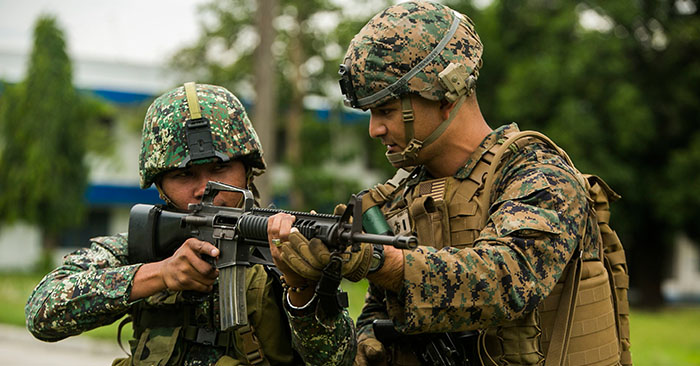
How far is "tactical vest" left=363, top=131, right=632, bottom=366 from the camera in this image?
9.15 feet

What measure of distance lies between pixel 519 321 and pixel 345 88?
1.10 meters

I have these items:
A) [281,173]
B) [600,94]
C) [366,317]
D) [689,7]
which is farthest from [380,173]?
[366,317]

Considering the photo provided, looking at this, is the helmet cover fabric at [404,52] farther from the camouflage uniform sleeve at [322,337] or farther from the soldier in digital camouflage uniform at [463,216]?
the camouflage uniform sleeve at [322,337]

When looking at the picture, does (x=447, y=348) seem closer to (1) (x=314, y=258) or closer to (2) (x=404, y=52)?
(1) (x=314, y=258)

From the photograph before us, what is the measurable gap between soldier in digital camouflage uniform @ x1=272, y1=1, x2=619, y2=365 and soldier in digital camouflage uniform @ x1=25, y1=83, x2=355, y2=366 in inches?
14.6

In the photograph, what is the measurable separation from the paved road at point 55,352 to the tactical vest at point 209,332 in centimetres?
753

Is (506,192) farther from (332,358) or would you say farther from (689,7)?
(689,7)

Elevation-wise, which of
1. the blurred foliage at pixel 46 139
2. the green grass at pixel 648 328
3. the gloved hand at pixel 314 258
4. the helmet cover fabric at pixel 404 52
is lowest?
the green grass at pixel 648 328

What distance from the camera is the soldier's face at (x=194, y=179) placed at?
3.37m

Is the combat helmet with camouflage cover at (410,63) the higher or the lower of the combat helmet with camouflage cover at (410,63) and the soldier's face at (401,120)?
the higher

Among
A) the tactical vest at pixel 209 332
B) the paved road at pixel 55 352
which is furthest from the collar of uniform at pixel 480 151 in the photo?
the paved road at pixel 55 352

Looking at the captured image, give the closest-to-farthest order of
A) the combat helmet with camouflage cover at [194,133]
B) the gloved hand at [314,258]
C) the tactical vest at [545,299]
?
the gloved hand at [314,258]
the tactical vest at [545,299]
the combat helmet with camouflage cover at [194,133]

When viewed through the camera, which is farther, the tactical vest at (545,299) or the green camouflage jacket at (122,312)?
the green camouflage jacket at (122,312)

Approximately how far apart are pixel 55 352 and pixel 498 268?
1027 centimetres
